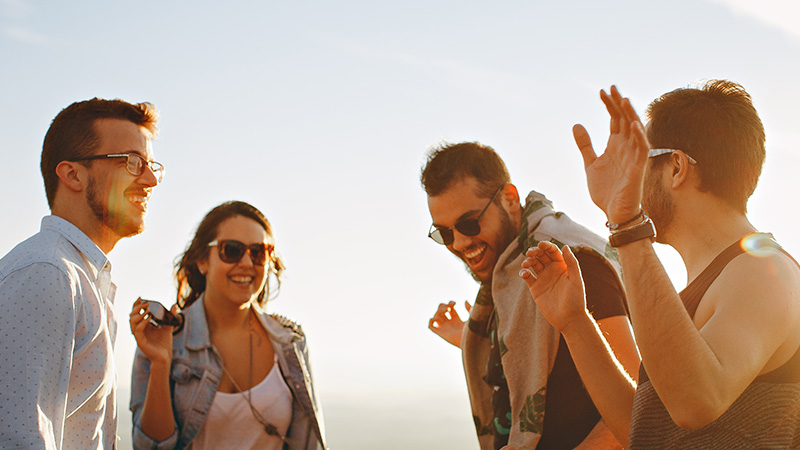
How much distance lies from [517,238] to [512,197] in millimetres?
289

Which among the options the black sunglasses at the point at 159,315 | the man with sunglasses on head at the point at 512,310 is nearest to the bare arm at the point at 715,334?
the man with sunglasses on head at the point at 512,310

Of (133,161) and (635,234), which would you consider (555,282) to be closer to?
(635,234)

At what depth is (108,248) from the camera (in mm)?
3525

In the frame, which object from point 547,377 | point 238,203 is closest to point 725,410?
point 547,377

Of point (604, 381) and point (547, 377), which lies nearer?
point (604, 381)

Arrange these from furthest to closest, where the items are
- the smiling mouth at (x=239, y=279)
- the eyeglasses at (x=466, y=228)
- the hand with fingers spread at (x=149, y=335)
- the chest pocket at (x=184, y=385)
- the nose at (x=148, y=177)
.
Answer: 1. the smiling mouth at (x=239, y=279)
2. the chest pocket at (x=184, y=385)
3. the hand with fingers spread at (x=149, y=335)
4. the eyeglasses at (x=466, y=228)
5. the nose at (x=148, y=177)

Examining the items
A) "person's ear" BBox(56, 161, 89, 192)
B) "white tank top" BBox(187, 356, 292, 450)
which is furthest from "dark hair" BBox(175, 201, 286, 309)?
"person's ear" BBox(56, 161, 89, 192)

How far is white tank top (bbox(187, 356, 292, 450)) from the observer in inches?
191

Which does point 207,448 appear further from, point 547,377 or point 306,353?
point 547,377

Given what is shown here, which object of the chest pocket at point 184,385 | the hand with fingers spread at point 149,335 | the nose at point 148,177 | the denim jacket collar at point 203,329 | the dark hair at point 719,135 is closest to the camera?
the dark hair at point 719,135

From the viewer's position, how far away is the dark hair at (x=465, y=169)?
436 centimetres

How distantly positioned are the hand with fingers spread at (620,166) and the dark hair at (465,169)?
186 cm

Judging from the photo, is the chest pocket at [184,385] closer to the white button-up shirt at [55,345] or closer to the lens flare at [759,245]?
the white button-up shirt at [55,345]

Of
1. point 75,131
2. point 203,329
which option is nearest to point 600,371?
point 75,131
